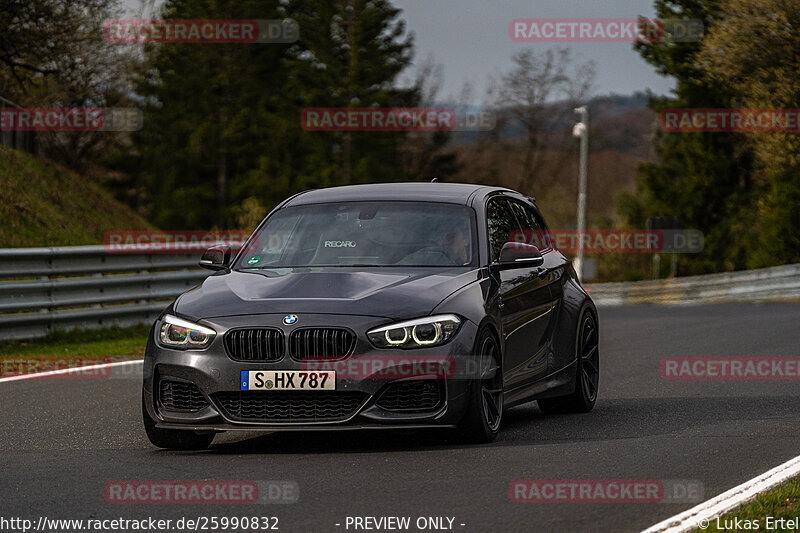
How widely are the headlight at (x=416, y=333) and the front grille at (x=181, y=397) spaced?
1.10m

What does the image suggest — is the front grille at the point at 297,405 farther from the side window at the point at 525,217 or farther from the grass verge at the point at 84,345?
the grass verge at the point at 84,345

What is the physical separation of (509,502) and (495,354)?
211 cm

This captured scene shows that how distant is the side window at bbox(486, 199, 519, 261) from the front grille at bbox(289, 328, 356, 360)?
1745mm

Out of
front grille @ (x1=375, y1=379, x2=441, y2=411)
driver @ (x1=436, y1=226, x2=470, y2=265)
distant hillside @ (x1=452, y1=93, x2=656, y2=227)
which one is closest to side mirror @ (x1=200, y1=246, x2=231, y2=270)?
driver @ (x1=436, y1=226, x2=470, y2=265)

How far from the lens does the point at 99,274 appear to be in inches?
676

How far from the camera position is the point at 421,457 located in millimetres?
7840

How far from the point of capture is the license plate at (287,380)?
779 cm

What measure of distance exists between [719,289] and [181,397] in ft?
116

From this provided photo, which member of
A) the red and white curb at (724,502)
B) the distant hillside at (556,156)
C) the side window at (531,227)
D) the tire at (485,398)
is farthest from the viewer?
the distant hillside at (556,156)

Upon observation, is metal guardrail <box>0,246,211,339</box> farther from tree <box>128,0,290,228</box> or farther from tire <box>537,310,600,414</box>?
tree <box>128,0,290,228</box>

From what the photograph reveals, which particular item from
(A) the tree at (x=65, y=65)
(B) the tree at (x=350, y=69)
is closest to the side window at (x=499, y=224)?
(A) the tree at (x=65, y=65)

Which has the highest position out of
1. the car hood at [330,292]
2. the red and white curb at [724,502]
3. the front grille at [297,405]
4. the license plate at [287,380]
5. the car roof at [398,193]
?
the car roof at [398,193]

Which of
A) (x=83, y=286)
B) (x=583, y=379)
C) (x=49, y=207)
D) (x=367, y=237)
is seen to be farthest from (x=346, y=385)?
(x=49, y=207)

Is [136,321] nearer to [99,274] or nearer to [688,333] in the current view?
[99,274]
